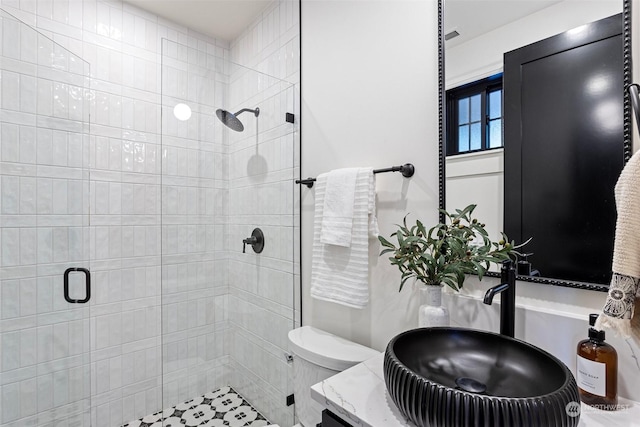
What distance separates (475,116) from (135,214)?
1.92 meters

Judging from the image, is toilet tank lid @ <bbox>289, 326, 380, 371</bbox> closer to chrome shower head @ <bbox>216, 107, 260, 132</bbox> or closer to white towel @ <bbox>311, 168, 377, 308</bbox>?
Result: white towel @ <bbox>311, 168, 377, 308</bbox>

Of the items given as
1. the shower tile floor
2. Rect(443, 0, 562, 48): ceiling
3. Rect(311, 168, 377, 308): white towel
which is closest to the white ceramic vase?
Rect(311, 168, 377, 308): white towel

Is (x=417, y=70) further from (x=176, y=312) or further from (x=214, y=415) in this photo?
(x=214, y=415)

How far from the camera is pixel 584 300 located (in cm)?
82

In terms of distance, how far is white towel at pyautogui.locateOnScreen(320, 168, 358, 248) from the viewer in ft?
4.23

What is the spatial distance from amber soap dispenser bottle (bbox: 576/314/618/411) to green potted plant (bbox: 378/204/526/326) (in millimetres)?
260

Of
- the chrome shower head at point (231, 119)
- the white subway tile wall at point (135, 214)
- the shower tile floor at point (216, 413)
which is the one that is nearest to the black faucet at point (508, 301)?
the white subway tile wall at point (135, 214)

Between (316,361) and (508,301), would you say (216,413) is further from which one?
(508,301)

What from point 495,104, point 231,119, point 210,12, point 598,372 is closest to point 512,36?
point 495,104

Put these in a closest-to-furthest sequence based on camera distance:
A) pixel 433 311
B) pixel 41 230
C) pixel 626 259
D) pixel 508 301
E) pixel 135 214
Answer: pixel 626 259 < pixel 508 301 < pixel 433 311 < pixel 41 230 < pixel 135 214

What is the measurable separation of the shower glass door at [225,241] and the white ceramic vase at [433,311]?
35.7 inches

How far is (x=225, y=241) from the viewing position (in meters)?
1.68

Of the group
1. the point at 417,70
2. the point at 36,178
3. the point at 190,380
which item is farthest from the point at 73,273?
the point at 417,70

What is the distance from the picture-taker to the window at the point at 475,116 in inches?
38.2
